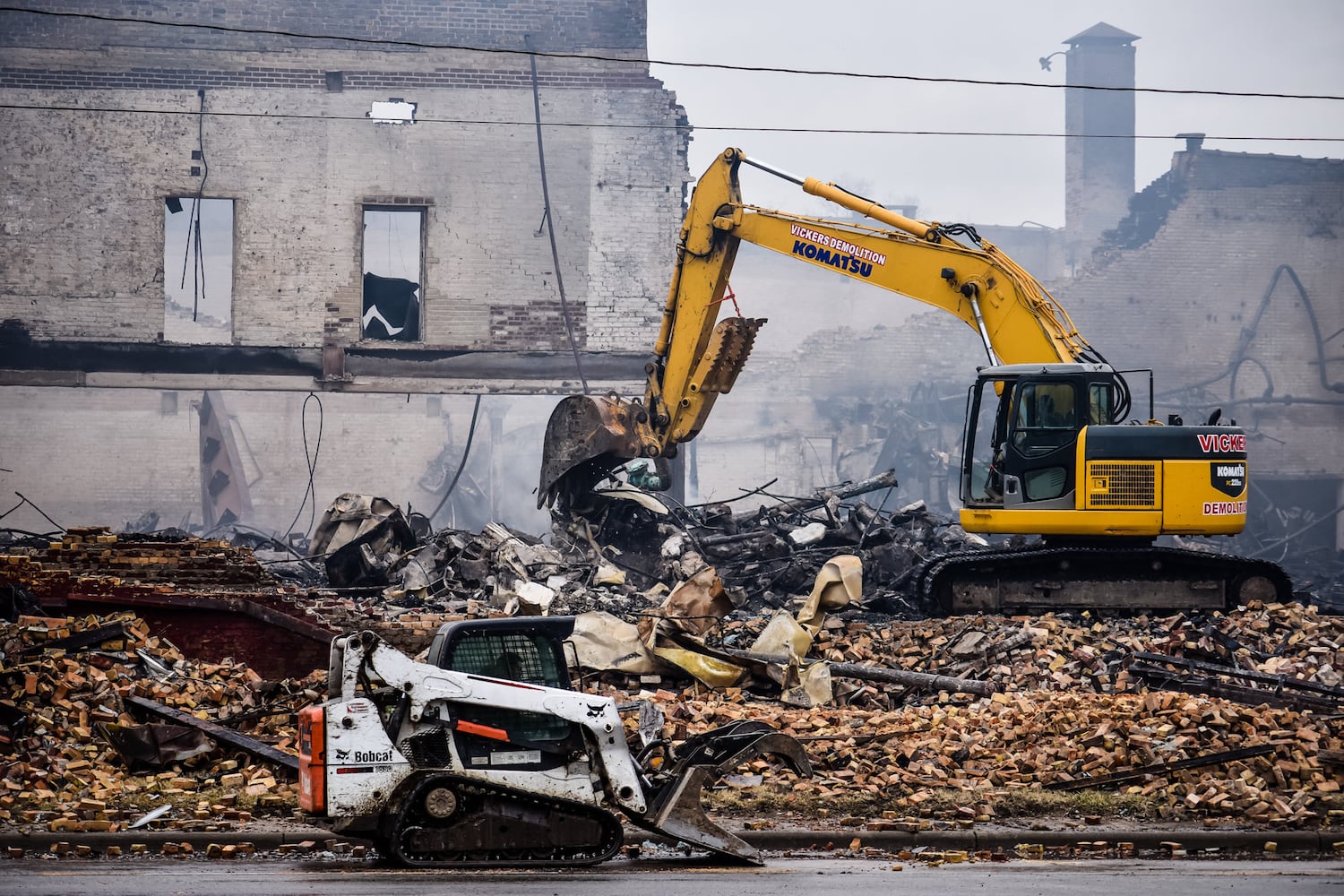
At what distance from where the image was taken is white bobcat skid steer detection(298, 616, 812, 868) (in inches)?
250

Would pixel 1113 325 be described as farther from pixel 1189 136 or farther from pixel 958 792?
pixel 958 792

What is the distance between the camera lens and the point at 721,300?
16062 millimetres

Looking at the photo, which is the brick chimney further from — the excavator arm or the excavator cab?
the excavator cab

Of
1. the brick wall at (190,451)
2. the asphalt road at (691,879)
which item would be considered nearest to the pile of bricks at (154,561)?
the asphalt road at (691,879)

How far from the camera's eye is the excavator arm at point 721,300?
14.2m

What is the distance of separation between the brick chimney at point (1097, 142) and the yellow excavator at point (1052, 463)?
103ft

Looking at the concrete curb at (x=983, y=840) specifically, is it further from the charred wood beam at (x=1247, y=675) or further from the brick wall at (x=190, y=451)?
the brick wall at (x=190, y=451)

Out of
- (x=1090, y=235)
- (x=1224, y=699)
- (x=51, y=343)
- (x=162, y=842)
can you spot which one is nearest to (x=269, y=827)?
(x=162, y=842)

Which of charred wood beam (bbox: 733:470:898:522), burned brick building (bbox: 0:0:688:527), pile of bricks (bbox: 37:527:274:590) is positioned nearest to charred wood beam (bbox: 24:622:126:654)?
pile of bricks (bbox: 37:527:274:590)

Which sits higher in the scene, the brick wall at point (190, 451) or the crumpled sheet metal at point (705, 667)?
the brick wall at point (190, 451)

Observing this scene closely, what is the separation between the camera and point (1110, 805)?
26.6ft

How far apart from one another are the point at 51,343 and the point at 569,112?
29.9ft

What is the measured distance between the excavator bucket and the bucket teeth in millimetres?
8442

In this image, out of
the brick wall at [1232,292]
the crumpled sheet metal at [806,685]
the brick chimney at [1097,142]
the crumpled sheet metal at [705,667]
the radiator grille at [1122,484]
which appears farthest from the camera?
the brick chimney at [1097,142]
